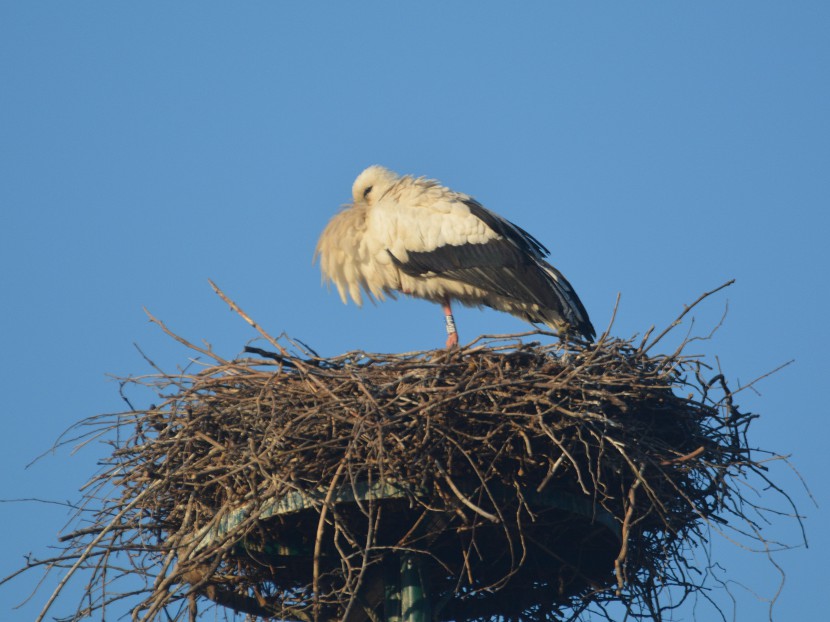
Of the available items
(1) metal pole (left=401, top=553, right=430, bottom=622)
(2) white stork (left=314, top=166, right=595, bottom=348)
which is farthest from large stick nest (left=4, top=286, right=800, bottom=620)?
(2) white stork (left=314, top=166, right=595, bottom=348)

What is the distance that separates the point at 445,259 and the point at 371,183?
1.09 m

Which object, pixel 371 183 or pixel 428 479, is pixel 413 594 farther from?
pixel 371 183

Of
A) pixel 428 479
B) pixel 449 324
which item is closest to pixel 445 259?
pixel 449 324

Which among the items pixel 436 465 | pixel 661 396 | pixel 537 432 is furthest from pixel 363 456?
pixel 661 396

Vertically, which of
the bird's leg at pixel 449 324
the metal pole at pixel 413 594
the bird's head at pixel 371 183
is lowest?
the metal pole at pixel 413 594

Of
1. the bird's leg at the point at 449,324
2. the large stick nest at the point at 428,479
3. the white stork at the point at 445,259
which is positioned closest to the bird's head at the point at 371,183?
the white stork at the point at 445,259

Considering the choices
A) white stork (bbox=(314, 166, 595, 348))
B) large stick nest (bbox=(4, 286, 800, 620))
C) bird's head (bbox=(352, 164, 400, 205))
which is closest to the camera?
large stick nest (bbox=(4, 286, 800, 620))

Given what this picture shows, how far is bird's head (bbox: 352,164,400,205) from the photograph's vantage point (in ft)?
33.6

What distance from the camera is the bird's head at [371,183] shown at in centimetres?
1023

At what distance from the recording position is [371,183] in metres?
10.3

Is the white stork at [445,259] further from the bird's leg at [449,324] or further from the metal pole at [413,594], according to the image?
the metal pole at [413,594]

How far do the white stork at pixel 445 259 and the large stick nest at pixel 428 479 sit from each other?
204 centimetres

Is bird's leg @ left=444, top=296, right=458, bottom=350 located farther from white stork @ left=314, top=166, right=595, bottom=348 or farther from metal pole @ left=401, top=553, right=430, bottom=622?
metal pole @ left=401, top=553, right=430, bottom=622

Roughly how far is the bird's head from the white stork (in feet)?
0.61
